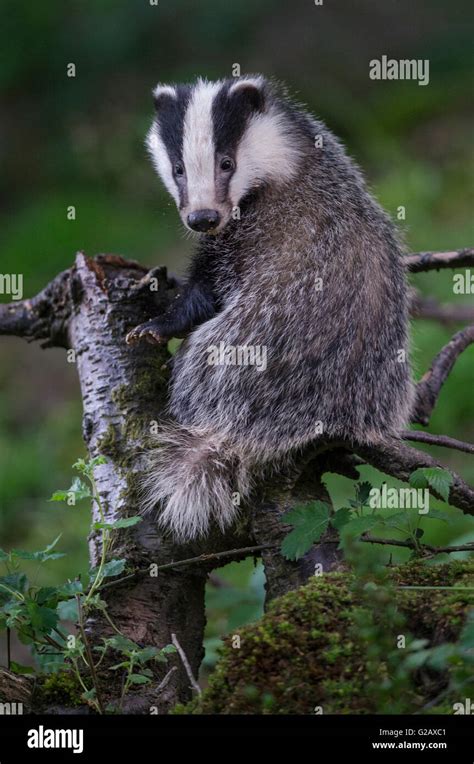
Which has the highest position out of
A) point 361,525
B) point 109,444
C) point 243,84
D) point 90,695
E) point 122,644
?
point 243,84

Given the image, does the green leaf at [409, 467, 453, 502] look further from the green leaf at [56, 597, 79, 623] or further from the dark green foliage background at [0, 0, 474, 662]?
the dark green foliage background at [0, 0, 474, 662]

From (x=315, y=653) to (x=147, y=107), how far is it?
19.6 feet

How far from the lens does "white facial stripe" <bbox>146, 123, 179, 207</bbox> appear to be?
3.22m

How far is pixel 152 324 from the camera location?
9.60 feet

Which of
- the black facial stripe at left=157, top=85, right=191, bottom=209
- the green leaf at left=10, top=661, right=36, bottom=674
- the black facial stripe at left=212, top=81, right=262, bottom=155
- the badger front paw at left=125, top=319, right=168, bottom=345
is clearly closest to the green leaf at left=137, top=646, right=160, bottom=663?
the green leaf at left=10, top=661, right=36, bottom=674

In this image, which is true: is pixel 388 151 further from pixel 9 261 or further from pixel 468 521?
pixel 468 521

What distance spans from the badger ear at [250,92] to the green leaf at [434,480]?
133 cm

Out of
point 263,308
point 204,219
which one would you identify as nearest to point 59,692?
point 263,308

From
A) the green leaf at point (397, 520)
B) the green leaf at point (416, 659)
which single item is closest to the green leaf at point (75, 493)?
the green leaf at point (397, 520)

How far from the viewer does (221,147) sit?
3047 millimetres

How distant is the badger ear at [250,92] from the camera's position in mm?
3090

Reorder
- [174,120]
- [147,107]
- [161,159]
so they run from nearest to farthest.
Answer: [174,120] → [161,159] → [147,107]

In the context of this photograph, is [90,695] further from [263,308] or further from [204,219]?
[204,219]

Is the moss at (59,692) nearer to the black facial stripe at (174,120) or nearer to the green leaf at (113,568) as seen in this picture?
the green leaf at (113,568)
